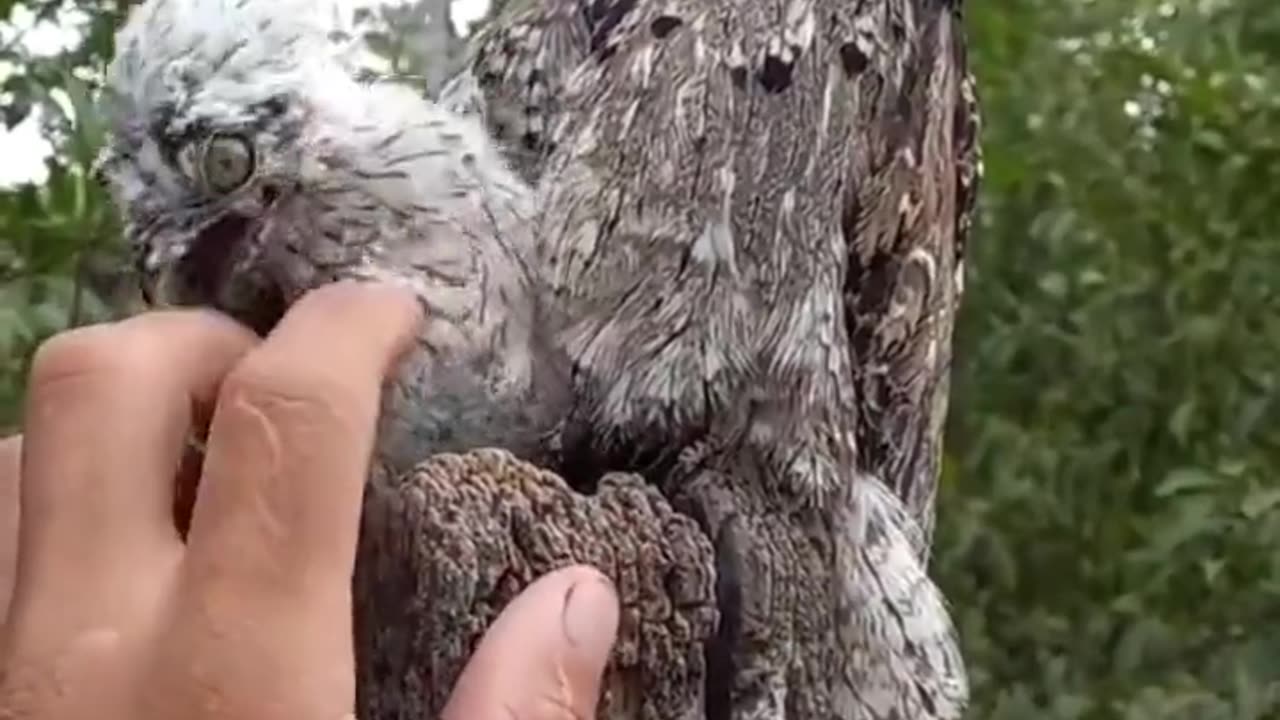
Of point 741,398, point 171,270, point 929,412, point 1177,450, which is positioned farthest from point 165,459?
point 1177,450

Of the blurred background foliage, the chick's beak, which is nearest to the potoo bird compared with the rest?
the chick's beak

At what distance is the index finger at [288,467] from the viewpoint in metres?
0.55

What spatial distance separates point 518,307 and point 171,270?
12 cm

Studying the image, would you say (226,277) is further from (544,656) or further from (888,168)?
(888,168)

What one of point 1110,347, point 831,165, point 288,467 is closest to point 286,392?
point 288,467

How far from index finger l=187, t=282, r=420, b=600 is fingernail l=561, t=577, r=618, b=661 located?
0.08 m

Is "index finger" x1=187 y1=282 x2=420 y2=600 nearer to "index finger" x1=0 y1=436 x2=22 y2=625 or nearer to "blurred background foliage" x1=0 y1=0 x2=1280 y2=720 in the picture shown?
"index finger" x1=0 y1=436 x2=22 y2=625

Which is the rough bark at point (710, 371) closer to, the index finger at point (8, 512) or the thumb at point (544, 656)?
the thumb at point (544, 656)

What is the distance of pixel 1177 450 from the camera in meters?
1.48

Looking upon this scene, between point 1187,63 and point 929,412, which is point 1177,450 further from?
point 929,412

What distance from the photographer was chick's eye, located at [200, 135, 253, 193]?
2.07ft

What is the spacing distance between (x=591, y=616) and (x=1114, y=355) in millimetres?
948

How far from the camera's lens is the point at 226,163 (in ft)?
2.09

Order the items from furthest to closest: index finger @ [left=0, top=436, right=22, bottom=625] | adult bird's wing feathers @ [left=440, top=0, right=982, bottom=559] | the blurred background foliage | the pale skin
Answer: the blurred background foliage → adult bird's wing feathers @ [left=440, top=0, right=982, bottom=559] → index finger @ [left=0, top=436, right=22, bottom=625] → the pale skin
